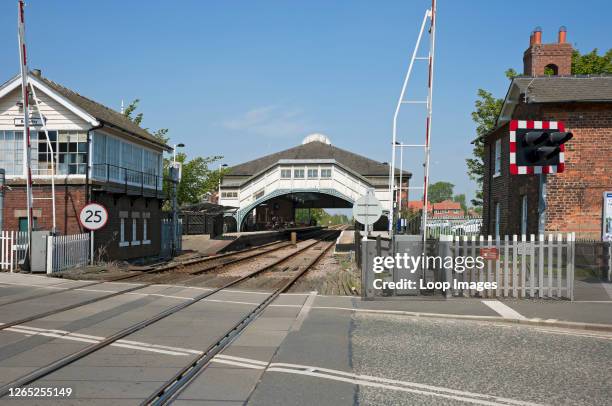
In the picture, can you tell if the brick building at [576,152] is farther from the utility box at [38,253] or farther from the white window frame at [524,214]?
the utility box at [38,253]

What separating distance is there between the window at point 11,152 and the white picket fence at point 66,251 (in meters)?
4.87

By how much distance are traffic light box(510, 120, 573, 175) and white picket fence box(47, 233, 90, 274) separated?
44.9ft

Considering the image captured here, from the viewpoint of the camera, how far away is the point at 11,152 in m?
22.6

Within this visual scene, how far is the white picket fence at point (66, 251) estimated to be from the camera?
17.5 meters

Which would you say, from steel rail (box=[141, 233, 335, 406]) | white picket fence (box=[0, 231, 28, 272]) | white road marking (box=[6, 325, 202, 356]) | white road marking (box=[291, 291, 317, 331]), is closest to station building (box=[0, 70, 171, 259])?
white picket fence (box=[0, 231, 28, 272])

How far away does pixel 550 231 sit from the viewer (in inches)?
726

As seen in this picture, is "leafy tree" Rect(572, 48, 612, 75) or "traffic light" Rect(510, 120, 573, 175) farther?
"leafy tree" Rect(572, 48, 612, 75)

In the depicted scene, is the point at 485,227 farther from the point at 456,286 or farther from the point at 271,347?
the point at 271,347

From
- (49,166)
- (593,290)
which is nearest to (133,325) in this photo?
(593,290)

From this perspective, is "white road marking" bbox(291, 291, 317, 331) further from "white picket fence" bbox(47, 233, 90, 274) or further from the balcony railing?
the balcony railing

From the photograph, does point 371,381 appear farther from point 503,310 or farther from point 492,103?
point 492,103

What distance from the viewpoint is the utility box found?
692 inches

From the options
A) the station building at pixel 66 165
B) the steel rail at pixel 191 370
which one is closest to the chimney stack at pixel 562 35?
the station building at pixel 66 165

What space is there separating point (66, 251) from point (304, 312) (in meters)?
10.6
